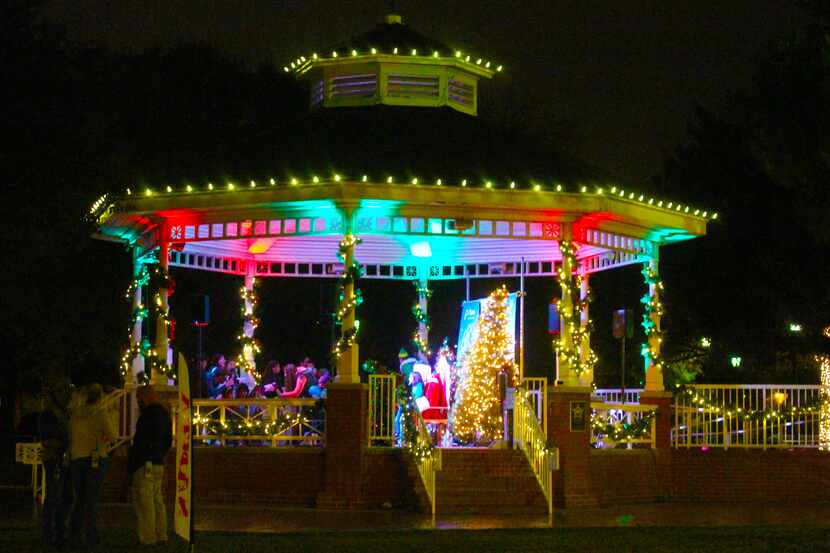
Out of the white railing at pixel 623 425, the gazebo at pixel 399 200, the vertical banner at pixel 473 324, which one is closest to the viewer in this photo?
the gazebo at pixel 399 200

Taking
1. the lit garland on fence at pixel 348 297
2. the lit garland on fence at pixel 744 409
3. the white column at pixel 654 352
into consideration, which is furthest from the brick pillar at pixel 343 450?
the lit garland on fence at pixel 744 409

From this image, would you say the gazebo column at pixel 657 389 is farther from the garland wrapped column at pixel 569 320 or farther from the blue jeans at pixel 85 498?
the blue jeans at pixel 85 498

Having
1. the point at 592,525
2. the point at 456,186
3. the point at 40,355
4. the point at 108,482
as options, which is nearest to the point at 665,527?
the point at 592,525

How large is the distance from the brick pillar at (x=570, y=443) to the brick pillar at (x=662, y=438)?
2185mm

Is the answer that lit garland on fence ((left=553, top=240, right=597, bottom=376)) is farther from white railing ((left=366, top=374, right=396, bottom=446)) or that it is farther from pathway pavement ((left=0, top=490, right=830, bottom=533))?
white railing ((left=366, top=374, right=396, bottom=446))

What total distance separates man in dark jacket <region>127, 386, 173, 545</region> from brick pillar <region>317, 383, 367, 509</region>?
5609mm

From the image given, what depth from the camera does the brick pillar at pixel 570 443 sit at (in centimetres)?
2211

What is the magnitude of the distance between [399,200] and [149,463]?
715cm

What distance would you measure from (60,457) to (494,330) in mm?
9866

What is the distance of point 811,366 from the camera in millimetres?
38531

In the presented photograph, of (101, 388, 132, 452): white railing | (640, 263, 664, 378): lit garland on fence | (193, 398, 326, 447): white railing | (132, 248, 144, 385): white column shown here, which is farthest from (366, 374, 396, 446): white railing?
(640, 263, 664, 378): lit garland on fence

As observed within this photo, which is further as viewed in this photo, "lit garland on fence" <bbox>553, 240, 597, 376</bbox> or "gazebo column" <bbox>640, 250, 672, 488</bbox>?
"gazebo column" <bbox>640, 250, 672, 488</bbox>

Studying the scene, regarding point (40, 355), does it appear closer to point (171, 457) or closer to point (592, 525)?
point (171, 457)

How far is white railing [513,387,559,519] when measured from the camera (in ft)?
70.8
